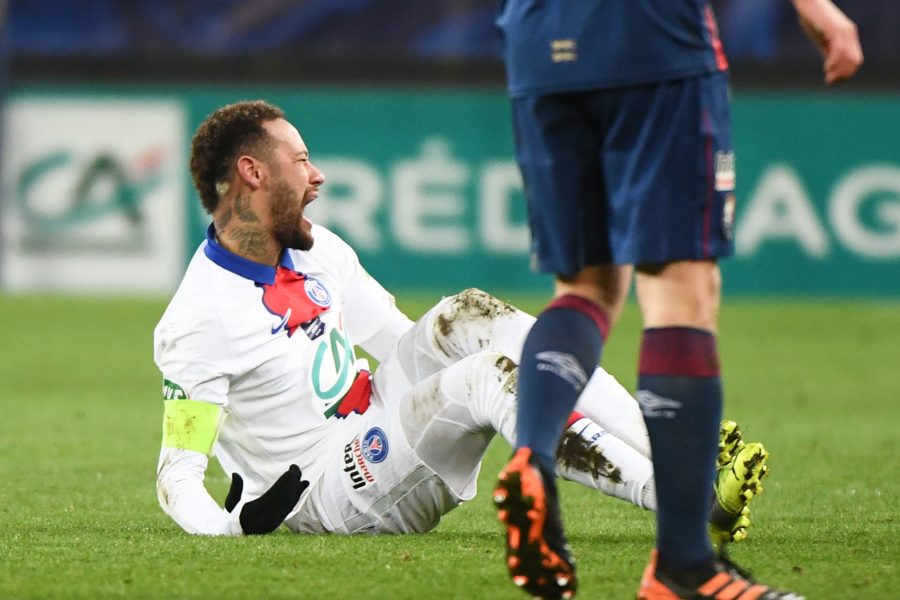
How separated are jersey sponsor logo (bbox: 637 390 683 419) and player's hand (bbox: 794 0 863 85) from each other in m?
0.63

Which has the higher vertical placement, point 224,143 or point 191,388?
point 224,143

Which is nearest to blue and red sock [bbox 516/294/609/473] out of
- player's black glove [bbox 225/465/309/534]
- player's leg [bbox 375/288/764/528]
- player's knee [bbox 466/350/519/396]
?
player's leg [bbox 375/288/764/528]

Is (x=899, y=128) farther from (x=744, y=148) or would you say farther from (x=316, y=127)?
(x=316, y=127)

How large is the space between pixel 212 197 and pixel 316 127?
35.7 ft

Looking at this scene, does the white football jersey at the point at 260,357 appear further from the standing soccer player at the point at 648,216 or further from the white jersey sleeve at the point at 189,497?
the standing soccer player at the point at 648,216

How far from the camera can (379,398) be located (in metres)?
4.16

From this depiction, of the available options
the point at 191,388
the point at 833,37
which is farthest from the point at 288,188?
the point at 833,37

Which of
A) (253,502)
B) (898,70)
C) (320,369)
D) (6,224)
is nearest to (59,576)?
(253,502)

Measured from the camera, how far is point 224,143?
159 inches

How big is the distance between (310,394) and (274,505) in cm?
43

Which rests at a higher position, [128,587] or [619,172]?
[619,172]

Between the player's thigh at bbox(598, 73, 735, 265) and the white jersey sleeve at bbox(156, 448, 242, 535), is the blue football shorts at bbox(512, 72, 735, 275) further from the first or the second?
the white jersey sleeve at bbox(156, 448, 242, 535)

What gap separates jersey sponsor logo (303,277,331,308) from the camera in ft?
13.5

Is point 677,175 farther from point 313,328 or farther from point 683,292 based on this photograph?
point 313,328
